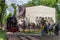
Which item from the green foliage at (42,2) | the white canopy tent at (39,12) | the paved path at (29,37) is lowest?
the paved path at (29,37)

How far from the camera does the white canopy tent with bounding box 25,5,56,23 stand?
1.40 meters

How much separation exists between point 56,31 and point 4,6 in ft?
1.59

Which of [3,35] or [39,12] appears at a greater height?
[39,12]

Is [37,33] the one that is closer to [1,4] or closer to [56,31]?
[56,31]

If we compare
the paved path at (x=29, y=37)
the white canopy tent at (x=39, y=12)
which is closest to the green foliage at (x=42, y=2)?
the white canopy tent at (x=39, y=12)

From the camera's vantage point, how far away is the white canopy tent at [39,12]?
140 centimetres

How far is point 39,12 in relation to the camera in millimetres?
1413

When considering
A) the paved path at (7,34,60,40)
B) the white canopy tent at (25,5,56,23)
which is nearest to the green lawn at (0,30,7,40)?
the paved path at (7,34,60,40)

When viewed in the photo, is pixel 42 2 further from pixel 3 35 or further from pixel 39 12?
pixel 3 35

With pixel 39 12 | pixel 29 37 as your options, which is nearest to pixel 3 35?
pixel 29 37

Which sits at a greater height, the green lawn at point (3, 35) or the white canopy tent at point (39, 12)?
the white canopy tent at point (39, 12)

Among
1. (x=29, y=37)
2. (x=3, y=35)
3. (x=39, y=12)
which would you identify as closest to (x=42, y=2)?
(x=39, y=12)

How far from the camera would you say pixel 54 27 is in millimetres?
1439

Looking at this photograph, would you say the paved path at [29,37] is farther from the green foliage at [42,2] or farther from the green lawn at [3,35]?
the green foliage at [42,2]
